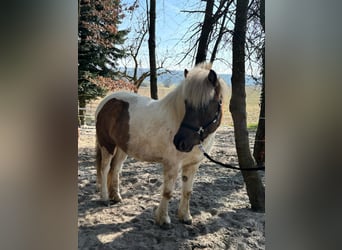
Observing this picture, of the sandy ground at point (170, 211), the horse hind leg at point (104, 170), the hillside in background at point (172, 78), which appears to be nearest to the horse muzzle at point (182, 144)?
the sandy ground at point (170, 211)

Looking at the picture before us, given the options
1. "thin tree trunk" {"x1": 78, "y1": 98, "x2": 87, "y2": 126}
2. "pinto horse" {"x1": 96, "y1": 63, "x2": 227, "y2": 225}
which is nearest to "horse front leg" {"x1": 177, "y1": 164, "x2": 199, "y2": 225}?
"pinto horse" {"x1": 96, "y1": 63, "x2": 227, "y2": 225}

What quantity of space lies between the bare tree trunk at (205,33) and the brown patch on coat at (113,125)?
346 mm

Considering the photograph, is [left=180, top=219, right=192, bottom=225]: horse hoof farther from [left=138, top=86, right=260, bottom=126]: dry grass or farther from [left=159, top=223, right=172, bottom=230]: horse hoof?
[left=138, top=86, right=260, bottom=126]: dry grass

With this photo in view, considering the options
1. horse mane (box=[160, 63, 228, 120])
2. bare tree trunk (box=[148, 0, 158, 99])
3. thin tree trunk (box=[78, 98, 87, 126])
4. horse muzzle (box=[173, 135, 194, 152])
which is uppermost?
bare tree trunk (box=[148, 0, 158, 99])

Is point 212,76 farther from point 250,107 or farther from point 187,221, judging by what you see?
point 187,221

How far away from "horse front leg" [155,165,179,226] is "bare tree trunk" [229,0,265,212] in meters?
0.27

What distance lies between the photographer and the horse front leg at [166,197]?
1.15m

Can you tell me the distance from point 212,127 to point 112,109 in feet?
1.36

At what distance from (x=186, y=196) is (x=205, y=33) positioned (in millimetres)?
607

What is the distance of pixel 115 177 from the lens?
3.87ft

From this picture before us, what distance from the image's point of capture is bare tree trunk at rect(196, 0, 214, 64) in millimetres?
1033
